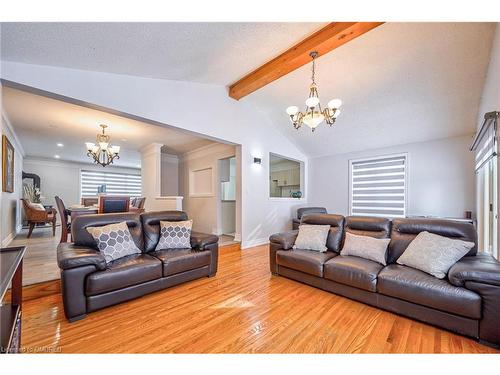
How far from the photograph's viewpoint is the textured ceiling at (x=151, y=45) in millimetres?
1906

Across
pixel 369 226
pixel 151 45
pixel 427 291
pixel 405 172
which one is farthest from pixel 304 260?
pixel 405 172

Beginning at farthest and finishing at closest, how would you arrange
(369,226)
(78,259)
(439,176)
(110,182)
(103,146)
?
(110,182) < (439,176) < (103,146) < (369,226) < (78,259)

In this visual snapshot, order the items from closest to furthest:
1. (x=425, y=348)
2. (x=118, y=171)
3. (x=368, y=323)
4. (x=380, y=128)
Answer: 1. (x=425, y=348)
2. (x=368, y=323)
3. (x=380, y=128)
4. (x=118, y=171)

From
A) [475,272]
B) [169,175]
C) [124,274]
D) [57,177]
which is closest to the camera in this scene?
[475,272]

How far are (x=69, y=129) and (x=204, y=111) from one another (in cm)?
302

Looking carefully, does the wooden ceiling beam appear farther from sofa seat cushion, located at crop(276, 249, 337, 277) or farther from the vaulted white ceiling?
sofa seat cushion, located at crop(276, 249, 337, 277)

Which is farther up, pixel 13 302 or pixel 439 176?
pixel 439 176

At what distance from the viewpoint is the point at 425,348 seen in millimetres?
1576

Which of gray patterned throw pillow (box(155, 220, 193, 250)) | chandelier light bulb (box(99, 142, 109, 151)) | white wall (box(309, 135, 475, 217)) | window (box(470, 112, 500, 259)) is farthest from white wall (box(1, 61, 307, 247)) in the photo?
window (box(470, 112, 500, 259))

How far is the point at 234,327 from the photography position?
1.83 m

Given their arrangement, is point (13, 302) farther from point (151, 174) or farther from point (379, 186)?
point (379, 186)
